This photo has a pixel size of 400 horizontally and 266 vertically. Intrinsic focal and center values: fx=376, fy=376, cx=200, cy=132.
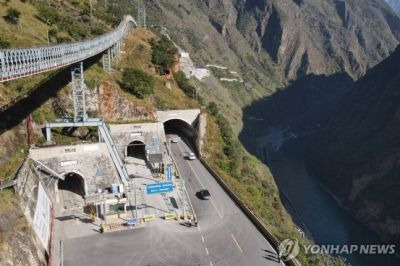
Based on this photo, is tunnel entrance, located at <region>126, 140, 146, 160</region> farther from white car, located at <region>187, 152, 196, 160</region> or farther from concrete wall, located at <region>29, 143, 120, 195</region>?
concrete wall, located at <region>29, 143, 120, 195</region>

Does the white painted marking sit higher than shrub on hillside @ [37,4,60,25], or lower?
lower

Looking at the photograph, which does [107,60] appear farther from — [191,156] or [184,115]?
[191,156]

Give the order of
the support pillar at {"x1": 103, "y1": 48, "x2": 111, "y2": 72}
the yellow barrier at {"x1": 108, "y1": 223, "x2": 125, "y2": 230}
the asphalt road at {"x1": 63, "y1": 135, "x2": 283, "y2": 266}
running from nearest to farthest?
1. the asphalt road at {"x1": 63, "y1": 135, "x2": 283, "y2": 266}
2. the yellow barrier at {"x1": 108, "y1": 223, "x2": 125, "y2": 230}
3. the support pillar at {"x1": 103, "y1": 48, "x2": 111, "y2": 72}

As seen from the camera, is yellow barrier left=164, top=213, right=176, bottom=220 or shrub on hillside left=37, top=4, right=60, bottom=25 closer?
yellow barrier left=164, top=213, right=176, bottom=220

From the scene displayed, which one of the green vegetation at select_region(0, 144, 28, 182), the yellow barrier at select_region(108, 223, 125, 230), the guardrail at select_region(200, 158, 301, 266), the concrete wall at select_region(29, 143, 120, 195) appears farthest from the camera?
the concrete wall at select_region(29, 143, 120, 195)

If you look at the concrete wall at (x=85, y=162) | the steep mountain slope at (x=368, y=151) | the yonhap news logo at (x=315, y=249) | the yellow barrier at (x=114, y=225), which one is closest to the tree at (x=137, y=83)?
the concrete wall at (x=85, y=162)

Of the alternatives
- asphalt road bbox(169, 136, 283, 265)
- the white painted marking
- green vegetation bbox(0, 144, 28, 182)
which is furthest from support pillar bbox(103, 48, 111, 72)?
green vegetation bbox(0, 144, 28, 182)

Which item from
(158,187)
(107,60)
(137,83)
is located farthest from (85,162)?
(107,60)
